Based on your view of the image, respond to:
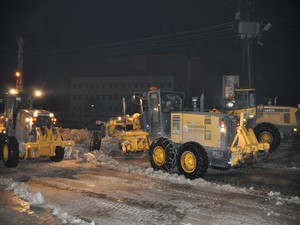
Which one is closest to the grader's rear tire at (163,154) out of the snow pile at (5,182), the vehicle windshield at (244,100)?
the snow pile at (5,182)

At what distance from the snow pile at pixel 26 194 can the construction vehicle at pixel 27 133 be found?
9.12ft

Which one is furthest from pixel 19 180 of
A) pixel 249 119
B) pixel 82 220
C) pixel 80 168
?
pixel 249 119

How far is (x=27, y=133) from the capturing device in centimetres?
1203

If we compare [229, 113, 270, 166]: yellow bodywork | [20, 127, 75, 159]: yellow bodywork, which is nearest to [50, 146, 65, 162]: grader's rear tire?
[20, 127, 75, 159]: yellow bodywork

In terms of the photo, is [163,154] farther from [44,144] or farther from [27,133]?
[27,133]

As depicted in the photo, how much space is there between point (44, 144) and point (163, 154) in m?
4.35

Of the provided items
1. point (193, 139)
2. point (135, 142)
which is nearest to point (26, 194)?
point (193, 139)

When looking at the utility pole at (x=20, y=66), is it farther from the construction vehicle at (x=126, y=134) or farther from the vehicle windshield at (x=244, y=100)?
the vehicle windshield at (x=244, y=100)

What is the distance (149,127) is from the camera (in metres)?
11.7

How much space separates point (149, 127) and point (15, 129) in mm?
5363

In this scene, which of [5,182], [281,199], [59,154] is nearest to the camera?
[281,199]

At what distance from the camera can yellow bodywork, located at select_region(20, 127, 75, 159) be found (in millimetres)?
11283

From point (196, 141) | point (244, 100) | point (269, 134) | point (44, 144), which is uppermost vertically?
point (244, 100)

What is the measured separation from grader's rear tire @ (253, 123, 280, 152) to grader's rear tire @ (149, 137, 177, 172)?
6.33m
